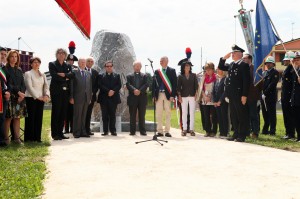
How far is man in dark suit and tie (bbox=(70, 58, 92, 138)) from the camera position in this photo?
8555mm

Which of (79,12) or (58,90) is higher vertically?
(79,12)

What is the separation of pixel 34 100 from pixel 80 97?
1.35 m

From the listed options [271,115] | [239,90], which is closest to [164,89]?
[239,90]

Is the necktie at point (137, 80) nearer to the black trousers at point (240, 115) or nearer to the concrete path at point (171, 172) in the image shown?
the black trousers at point (240, 115)

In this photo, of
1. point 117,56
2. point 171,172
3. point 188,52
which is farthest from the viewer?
point 117,56

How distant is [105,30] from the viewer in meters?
11.5

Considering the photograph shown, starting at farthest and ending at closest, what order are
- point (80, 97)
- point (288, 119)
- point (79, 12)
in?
point (288, 119)
point (80, 97)
point (79, 12)

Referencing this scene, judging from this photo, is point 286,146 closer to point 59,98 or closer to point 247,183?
point 247,183

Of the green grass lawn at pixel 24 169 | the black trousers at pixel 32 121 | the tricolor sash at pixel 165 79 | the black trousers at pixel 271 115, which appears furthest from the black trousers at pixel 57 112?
the black trousers at pixel 271 115

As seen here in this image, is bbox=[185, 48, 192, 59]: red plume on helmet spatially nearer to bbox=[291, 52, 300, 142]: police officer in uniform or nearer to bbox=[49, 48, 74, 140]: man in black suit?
bbox=[291, 52, 300, 142]: police officer in uniform

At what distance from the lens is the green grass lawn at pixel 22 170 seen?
11.4 feet

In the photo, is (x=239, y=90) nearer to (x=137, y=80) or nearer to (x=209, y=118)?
(x=209, y=118)

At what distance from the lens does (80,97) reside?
857cm

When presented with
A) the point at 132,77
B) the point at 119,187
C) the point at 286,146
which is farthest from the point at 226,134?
the point at 119,187
